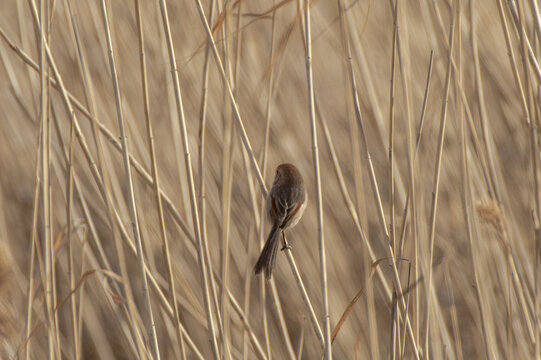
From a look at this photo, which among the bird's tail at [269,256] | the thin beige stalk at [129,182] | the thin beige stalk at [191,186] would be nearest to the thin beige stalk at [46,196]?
the thin beige stalk at [129,182]

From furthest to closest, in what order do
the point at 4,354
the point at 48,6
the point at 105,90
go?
the point at 105,90 < the point at 4,354 < the point at 48,6

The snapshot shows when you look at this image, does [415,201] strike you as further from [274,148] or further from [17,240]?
[17,240]

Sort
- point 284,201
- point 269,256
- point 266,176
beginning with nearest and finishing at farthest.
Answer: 1. point 269,256
2. point 284,201
3. point 266,176

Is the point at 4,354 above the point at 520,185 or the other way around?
the other way around

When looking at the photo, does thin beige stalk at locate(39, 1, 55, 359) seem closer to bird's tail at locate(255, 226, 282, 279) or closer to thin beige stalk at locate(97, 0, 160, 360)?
thin beige stalk at locate(97, 0, 160, 360)

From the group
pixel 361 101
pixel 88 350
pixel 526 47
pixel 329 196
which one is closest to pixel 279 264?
pixel 329 196

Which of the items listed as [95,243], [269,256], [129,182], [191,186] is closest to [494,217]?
[269,256]

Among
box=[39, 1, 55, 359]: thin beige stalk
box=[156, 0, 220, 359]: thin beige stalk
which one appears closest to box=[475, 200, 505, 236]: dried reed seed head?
box=[156, 0, 220, 359]: thin beige stalk

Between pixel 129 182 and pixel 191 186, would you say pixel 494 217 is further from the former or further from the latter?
pixel 129 182
